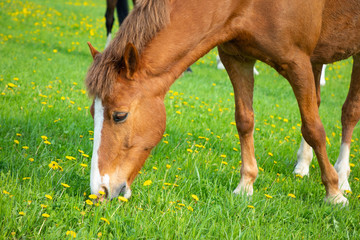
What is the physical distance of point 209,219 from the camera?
2.54 metres

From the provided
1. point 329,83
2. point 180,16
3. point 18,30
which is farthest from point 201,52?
point 18,30

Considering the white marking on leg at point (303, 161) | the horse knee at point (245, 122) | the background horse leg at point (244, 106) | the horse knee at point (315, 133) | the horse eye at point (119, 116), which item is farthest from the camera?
the white marking on leg at point (303, 161)

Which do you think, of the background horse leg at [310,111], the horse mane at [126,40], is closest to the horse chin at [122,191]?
the horse mane at [126,40]

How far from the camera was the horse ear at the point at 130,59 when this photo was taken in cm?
239

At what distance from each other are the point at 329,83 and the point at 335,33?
8513 millimetres

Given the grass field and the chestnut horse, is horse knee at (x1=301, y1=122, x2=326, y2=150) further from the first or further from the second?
the grass field

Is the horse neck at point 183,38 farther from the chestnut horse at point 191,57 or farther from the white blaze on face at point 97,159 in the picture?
the white blaze on face at point 97,159

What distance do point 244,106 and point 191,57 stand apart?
3.07 feet

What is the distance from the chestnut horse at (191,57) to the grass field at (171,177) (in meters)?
0.24

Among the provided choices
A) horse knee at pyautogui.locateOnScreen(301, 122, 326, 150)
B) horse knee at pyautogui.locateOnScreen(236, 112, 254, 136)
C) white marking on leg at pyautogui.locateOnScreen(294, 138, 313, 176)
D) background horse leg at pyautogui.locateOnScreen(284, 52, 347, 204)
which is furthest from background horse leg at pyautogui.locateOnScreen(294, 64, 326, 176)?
horse knee at pyautogui.locateOnScreen(236, 112, 254, 136)

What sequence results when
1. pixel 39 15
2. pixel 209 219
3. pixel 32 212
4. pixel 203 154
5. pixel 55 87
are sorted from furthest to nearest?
pixel 39 15
pixel 55 87
pixel 203 154
pixel 209 219
pixel 32 212

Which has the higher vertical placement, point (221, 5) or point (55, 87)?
point (221, 5)

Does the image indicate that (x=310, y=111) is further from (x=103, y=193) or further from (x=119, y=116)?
(x=103, y=193)

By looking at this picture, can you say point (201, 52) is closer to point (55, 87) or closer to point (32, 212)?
point (32, 212)
